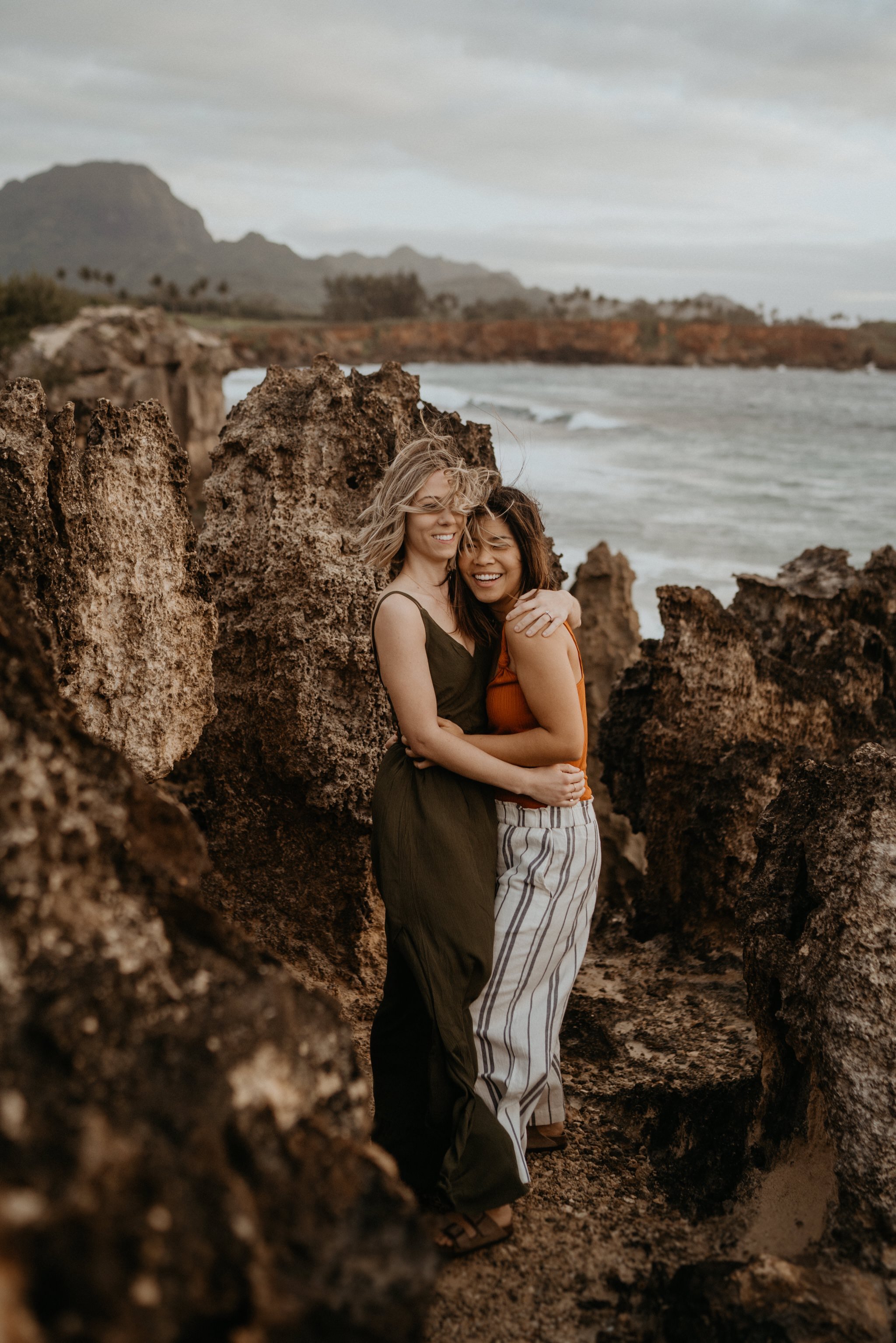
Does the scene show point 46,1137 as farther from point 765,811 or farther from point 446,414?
point 446,414

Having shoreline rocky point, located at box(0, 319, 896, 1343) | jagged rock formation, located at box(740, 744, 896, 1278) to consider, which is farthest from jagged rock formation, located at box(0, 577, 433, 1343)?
jagged rock formation, located at box(740, 744, 896, 1278)

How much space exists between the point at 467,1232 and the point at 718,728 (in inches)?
81.3

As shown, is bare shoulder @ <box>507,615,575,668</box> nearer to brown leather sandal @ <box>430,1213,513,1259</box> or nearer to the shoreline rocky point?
the shoreline rocky point

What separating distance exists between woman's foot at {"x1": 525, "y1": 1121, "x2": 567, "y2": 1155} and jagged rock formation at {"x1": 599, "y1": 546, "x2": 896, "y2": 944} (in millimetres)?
1240

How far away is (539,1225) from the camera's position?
2457 millimetres

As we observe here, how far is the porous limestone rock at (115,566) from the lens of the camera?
8.99ft

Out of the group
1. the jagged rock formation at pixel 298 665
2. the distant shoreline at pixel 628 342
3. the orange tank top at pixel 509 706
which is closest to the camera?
the orange tank top at pixel 509 706

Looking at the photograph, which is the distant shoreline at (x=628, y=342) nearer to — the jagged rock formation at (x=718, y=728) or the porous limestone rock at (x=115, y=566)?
the jagged rock formation at (x=718, y=728)

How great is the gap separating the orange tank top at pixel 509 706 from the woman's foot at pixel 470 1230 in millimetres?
970

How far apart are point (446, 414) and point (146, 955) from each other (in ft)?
9.54

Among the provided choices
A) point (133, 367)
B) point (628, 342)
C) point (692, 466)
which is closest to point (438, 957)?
point (133, 367)

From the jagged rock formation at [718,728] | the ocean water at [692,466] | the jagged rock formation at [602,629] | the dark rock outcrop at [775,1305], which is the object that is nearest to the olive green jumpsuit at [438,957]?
the dark rock outcrop at [775,1305]

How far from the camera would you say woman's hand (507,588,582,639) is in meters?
2.55

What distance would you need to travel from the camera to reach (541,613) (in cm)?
256
